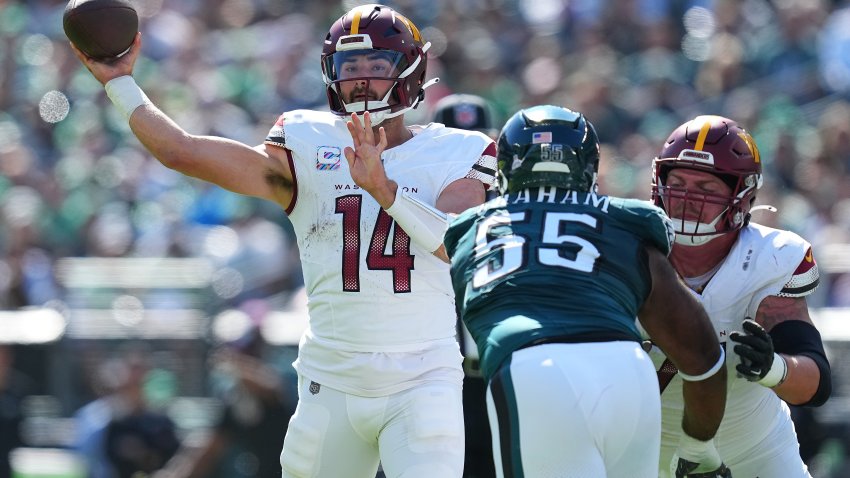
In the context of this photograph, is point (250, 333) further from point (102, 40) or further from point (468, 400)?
point (102, 40)

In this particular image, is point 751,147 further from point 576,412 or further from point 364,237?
point 576,412

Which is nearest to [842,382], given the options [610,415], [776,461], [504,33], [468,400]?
[468,400]

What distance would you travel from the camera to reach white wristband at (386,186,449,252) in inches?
166

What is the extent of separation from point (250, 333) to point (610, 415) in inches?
184

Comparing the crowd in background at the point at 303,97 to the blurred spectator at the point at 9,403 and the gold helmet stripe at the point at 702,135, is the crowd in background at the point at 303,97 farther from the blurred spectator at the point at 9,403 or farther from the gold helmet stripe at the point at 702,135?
the gold helmet stripe at the point at 702,135

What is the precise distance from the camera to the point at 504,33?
12.3 meters

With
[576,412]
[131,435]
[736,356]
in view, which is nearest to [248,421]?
[131,435]

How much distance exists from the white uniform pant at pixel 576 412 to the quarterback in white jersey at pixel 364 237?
831 millimetres

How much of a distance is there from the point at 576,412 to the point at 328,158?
1447mm

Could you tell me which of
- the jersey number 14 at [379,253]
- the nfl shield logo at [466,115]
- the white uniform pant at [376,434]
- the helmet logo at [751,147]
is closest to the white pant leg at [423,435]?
the white uniform pant at [376,434]

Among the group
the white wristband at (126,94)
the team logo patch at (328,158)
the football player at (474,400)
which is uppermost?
the white wristband at (126,94)

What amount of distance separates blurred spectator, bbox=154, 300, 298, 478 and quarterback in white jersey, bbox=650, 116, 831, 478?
348 cm

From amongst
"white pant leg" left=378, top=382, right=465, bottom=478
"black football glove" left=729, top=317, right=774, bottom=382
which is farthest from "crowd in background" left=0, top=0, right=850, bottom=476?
"black football glove" left=729, top=317, right=774, bottom=382

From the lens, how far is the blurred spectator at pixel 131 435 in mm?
7918
